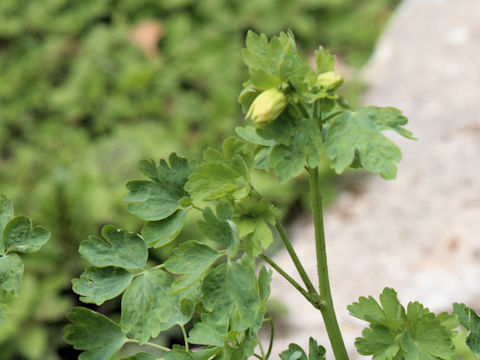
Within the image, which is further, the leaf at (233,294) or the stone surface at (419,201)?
the stone surface at (419,201)

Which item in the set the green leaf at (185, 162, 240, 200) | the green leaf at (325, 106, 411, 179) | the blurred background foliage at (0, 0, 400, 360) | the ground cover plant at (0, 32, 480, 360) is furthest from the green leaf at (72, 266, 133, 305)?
the blurred background foliage at (0, 0, 400, 360)

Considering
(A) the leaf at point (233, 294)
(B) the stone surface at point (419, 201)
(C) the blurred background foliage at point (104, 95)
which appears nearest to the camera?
(A) the leaf at point (233, 294)

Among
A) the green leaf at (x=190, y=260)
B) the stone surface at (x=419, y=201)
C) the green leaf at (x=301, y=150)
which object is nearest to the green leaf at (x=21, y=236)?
the green leaf at (x=190, y=260)

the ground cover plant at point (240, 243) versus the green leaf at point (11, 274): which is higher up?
the ground cover plant at point (240, 243)

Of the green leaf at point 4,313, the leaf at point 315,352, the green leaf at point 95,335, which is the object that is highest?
the leaf at point 315,352

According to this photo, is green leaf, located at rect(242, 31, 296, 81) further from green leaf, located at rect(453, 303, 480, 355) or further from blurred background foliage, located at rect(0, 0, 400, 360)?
blurred background foliage, located at rect(0, 0, 400, 360)

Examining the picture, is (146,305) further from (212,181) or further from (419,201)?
(419,201)

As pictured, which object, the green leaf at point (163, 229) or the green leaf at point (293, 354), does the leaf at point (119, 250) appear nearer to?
the green leaf at point (163, 229)

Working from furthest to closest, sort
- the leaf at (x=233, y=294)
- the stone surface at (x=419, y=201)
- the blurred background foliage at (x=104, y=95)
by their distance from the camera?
the blurred background foliage at (x=104, y=95) → the stone surface at (x=419, y=201) → the leaf at (x=233, y=294)
